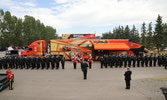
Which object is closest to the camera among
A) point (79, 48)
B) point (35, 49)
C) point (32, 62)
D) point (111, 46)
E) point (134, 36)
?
point (32, 62)

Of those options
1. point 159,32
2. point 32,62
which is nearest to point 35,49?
point 32,62

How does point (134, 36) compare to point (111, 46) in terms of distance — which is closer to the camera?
point (111, 46)

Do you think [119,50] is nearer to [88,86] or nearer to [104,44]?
[104,44]

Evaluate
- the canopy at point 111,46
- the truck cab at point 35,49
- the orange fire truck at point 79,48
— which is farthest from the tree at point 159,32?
the truck cab at point 35,49

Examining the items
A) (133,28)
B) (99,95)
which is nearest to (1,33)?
(99,95)

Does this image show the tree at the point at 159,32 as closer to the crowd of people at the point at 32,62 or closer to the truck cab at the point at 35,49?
the truck cab at the point at 35,49

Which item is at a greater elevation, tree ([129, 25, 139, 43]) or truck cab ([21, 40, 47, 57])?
tree ([129, 25, 139, 43])

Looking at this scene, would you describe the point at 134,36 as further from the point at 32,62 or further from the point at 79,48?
the point at 32,62

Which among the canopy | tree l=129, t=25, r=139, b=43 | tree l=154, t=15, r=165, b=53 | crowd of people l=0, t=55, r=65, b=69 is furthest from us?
tree l=129, t=25, r=139, b=43

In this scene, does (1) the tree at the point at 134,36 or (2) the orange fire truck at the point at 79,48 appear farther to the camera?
(1) the tree at the point at 134,36

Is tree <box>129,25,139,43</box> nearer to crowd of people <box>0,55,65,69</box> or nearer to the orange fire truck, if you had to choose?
the orange fire truck

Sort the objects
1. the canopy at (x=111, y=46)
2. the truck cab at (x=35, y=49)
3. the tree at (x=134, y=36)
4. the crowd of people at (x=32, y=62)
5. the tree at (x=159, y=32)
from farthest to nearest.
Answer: the tree at (x=134, y=36) < the tree at (x=159, y=32) < the truck cab at (x=35, y=49) < the canopy at (x=111, y=46) < the crowd of people at (x=32, y=62)

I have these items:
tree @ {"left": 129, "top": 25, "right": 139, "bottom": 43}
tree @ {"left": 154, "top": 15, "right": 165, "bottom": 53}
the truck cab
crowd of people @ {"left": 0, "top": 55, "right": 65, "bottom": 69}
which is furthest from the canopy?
tree @ {"left": 129, "top": 25, "right": 139, "bottom": 43}

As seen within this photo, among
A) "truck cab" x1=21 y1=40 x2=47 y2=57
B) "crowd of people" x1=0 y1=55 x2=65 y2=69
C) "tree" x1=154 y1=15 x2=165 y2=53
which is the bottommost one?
"crowd of people" x1=0 y1=55 x2=65 y2=69
